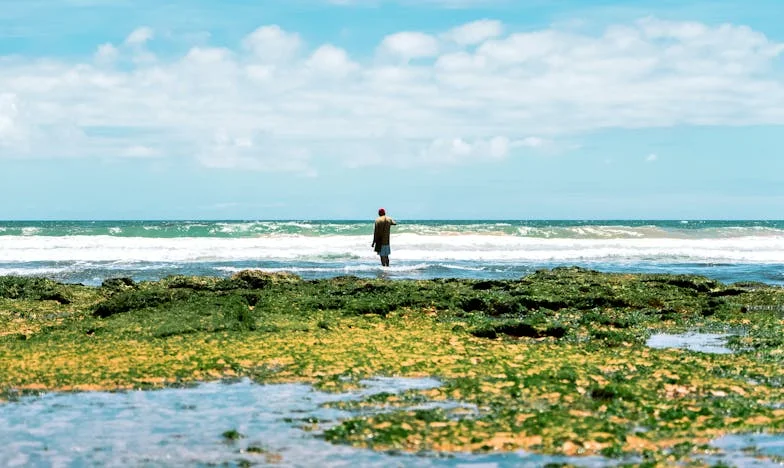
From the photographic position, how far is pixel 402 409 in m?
7.76

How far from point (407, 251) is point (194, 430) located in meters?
40.4

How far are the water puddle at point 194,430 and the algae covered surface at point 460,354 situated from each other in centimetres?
27

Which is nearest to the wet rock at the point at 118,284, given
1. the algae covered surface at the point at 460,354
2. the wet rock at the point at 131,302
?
the algae covered surface at the point at 460,354

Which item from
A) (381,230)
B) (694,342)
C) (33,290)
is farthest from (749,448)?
(381,230)

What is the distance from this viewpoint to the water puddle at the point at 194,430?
6.24m

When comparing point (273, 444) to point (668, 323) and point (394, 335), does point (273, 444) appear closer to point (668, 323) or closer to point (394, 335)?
point (394, 335)

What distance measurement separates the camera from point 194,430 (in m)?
7.04

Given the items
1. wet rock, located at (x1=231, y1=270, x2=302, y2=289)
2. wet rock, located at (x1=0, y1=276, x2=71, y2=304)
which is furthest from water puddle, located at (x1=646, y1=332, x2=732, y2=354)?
wet rock, located at (x1=0, y1=276, x2=71, y2=304)

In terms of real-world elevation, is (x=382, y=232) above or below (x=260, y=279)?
above

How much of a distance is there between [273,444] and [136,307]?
918cm

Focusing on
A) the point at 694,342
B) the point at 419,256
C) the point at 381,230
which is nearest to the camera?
the point at 694,342

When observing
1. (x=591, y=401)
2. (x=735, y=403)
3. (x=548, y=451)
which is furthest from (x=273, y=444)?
(x=735, y=403)

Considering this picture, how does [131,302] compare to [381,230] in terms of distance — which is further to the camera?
[381,230]

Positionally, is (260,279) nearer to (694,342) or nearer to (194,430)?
(694,342)
